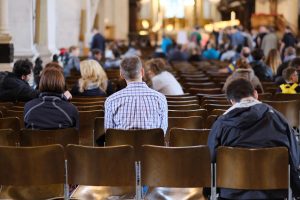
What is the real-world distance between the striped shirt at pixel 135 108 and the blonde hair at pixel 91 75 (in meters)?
1.97

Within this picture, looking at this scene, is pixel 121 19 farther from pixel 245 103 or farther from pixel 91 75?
pixel 245 103

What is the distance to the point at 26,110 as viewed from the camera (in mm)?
5559

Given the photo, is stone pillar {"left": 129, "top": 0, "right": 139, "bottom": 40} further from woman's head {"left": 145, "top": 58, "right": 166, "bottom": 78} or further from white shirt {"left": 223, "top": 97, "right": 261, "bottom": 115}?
white shirt {"left": 223, "top": 97, "right": 261, "bottom": 115}

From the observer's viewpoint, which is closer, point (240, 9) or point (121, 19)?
point (240, 9)

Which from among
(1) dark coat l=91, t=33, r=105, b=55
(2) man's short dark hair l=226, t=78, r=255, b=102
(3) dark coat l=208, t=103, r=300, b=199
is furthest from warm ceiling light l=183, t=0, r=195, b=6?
(3) dark coat l=208, t=103, r=300, b=199

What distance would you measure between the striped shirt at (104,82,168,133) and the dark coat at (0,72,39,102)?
2305 millimetres

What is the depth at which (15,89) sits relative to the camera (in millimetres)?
7574

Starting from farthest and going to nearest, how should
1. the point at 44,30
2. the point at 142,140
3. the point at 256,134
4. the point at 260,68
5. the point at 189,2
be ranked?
the point at 189,2
the point at 44,30
the point at 260,68
the point at 142,140
the point at 256,134

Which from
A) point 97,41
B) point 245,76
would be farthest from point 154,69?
point 97,41

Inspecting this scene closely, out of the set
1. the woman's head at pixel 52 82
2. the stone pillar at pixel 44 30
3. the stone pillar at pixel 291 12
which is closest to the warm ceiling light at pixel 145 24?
the stone pillar at pixel 291 12

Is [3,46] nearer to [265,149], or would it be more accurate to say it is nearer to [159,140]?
[159,140]

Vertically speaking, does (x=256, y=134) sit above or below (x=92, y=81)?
below

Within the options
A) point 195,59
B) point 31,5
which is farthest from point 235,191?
point 195,59

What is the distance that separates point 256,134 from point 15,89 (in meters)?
4.01
